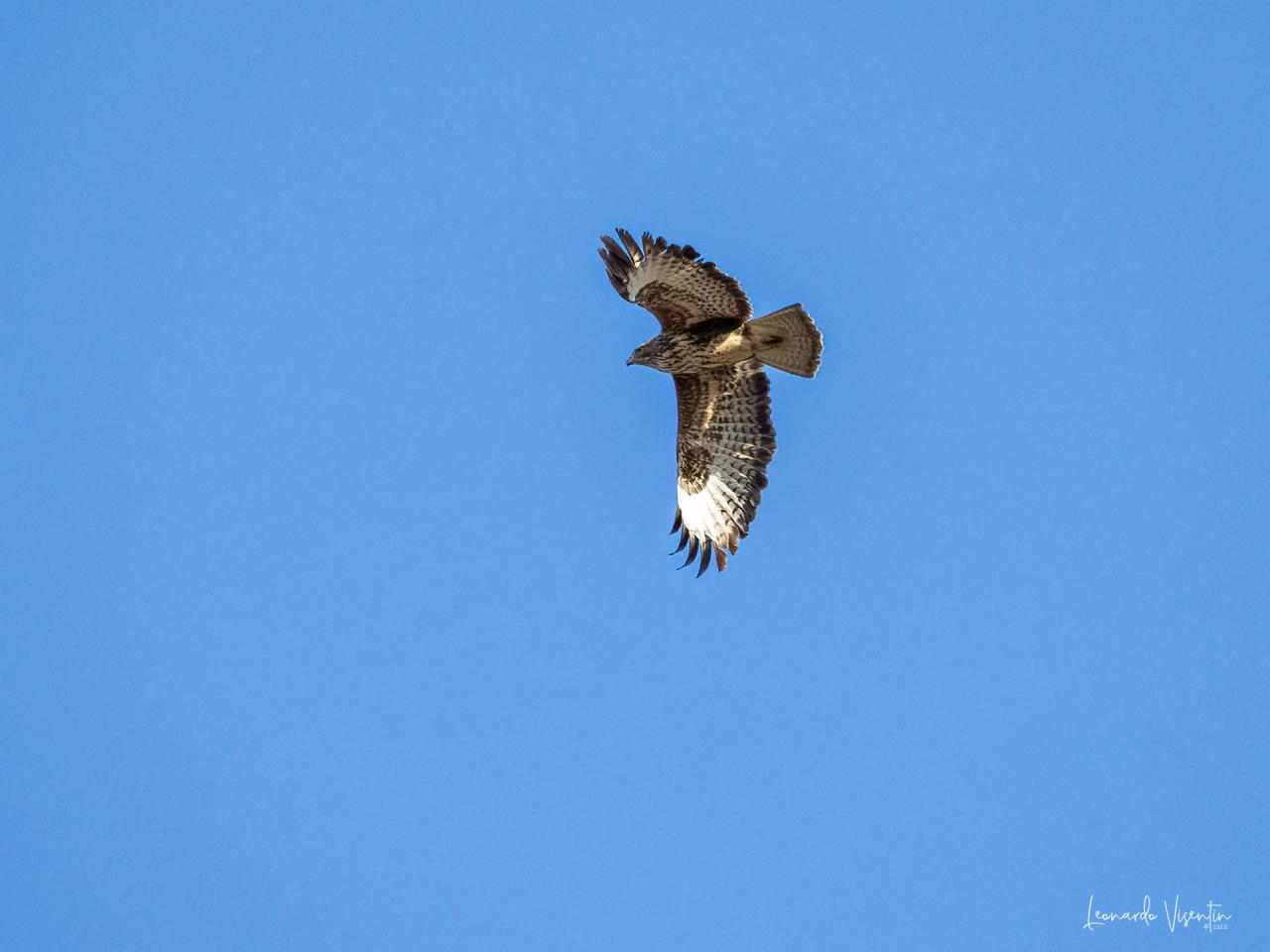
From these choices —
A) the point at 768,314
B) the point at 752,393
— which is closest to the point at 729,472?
the point at 752,393

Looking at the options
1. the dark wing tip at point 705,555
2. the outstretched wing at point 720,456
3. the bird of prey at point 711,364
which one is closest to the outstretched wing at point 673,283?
the bird of prey at point 711,364

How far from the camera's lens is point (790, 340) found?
32.2 ft

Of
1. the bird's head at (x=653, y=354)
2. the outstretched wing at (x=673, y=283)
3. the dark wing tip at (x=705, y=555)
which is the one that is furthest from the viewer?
the dark wing tip at (x=705, y=555)

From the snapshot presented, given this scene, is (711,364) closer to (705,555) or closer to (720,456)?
(720,456)

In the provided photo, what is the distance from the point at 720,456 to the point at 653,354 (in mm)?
1243

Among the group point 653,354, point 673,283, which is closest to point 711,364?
point 653,354

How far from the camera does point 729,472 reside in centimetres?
1092

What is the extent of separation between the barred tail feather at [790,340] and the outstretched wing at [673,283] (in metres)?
0.18

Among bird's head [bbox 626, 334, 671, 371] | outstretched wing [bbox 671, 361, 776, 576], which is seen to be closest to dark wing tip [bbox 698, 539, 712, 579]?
outstretched wing [bbox 671, 361, 776, 576]

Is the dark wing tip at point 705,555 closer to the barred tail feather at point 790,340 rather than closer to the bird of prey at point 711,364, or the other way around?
the bird of prey at point 711,364

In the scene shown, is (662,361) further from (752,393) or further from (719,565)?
(719,565)

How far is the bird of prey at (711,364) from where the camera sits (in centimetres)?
966

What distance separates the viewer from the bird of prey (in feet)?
31.7

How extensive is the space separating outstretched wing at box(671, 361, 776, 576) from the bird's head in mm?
Result: 513
